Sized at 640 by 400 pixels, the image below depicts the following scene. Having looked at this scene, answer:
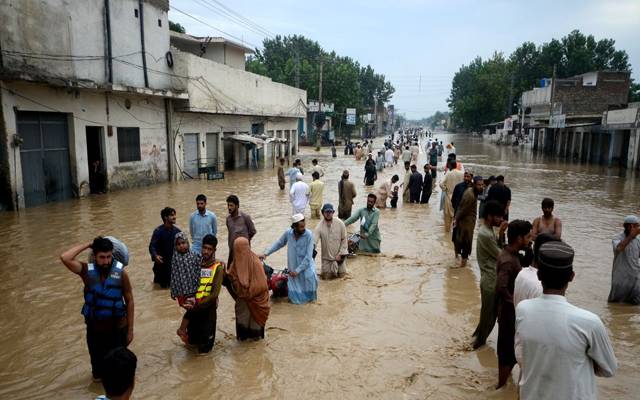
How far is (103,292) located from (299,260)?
2796mm

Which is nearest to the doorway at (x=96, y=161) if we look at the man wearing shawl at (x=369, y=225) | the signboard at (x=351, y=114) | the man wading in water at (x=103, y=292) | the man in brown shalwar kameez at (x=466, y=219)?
the man wearing shawl at (x=369, y=225)

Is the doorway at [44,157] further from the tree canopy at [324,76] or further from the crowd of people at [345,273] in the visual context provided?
the tree canopy at [324,76]

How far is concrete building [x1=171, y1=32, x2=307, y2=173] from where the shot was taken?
2120 centimetres

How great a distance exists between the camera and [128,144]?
60.0 feet

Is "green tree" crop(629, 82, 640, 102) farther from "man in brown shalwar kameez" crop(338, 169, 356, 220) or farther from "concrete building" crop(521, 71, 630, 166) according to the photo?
"man in brown shalwar kameez" crop(338, 169, 356, 220)

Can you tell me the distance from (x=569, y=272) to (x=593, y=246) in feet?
30.4

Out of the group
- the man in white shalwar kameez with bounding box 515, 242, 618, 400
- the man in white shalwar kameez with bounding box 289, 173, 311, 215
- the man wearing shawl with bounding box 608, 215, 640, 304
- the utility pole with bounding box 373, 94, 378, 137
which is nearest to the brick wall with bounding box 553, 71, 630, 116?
the man in white shalwar kameez with bounding box 289, 173, 311, 215

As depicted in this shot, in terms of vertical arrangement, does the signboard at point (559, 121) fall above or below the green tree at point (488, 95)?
below

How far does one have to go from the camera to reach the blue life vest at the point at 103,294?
3.98m

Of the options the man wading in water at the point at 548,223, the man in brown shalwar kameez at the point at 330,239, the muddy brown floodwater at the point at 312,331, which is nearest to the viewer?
Answer: the muddy brown floodwater at the point at 312,331

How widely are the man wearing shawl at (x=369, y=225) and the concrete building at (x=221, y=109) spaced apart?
14509 mm

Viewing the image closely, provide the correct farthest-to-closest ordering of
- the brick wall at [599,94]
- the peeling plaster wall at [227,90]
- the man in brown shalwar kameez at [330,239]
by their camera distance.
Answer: the brick wall at [599,94], the peeling plaster wall at [227,90], the man in brown shalwar kameez at [330,239]

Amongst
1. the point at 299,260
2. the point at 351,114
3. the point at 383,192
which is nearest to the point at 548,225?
the point at 299,260

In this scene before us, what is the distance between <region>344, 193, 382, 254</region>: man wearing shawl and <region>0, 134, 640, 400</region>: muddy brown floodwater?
240 millimetres
